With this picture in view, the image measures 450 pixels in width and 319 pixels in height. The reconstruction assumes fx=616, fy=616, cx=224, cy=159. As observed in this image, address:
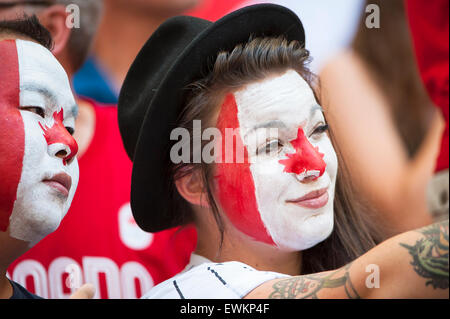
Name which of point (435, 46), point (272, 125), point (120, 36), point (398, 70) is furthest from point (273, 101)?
point (398, 70)

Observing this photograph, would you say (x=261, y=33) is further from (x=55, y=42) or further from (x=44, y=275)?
(x=44, y=275)

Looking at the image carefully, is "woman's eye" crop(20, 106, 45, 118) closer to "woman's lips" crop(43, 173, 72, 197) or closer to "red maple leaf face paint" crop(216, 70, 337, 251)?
"woman's lips" crop(43, 173, 72, 197)

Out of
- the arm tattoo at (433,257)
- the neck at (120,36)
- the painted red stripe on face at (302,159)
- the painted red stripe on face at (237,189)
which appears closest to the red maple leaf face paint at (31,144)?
the painted red stripe on face at (237,189)

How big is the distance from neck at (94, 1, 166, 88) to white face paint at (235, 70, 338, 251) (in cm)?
67

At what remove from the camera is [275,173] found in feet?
4.49

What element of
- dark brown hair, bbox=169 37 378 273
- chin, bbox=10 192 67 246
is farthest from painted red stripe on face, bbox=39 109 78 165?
dark brown hair, bbox=169 37 378 273

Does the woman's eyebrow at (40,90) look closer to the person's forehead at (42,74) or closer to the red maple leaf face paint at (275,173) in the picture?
the person's forehead at (42,74)

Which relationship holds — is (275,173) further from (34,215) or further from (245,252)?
(34,215)

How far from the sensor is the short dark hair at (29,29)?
53.4 inches

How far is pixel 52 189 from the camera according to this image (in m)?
1.29
